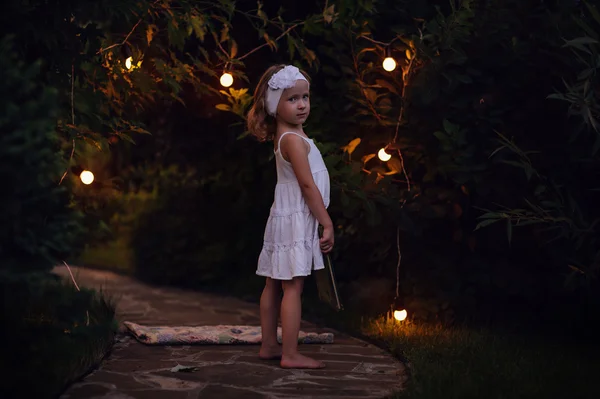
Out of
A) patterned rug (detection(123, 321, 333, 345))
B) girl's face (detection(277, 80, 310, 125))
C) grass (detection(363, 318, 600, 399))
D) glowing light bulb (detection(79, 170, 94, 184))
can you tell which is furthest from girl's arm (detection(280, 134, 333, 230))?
glowing light bulb (detection(79, 170, 94, 184))

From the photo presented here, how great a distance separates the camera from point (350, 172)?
7.93 metres

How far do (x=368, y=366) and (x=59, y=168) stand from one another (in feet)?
9.20

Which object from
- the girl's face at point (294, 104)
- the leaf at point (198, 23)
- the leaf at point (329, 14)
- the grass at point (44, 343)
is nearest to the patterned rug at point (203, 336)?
the grass at point (44, 343)

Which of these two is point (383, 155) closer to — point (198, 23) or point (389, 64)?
point (389, 64)

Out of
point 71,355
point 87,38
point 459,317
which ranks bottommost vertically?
point 71,355

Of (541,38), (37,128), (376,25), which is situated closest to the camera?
(37,128)

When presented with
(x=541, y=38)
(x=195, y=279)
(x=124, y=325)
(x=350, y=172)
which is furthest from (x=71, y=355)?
(x=195, y=279)

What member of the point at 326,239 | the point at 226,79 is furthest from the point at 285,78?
the point at 226,79

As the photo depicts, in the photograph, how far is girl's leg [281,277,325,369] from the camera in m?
6.84

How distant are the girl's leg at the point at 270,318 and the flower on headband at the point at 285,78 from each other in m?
1.32

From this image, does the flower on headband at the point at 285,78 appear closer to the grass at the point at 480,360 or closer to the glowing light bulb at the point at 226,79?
the glowing light bulb at the point at 226,79

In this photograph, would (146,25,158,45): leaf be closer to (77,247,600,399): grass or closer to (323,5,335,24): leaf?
(323,5,335,24): leaf

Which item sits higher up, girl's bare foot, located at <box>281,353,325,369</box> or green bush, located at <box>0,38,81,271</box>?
green bush, located at <box>0,38,81,271</box>

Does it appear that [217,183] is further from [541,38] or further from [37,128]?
[37,128]
